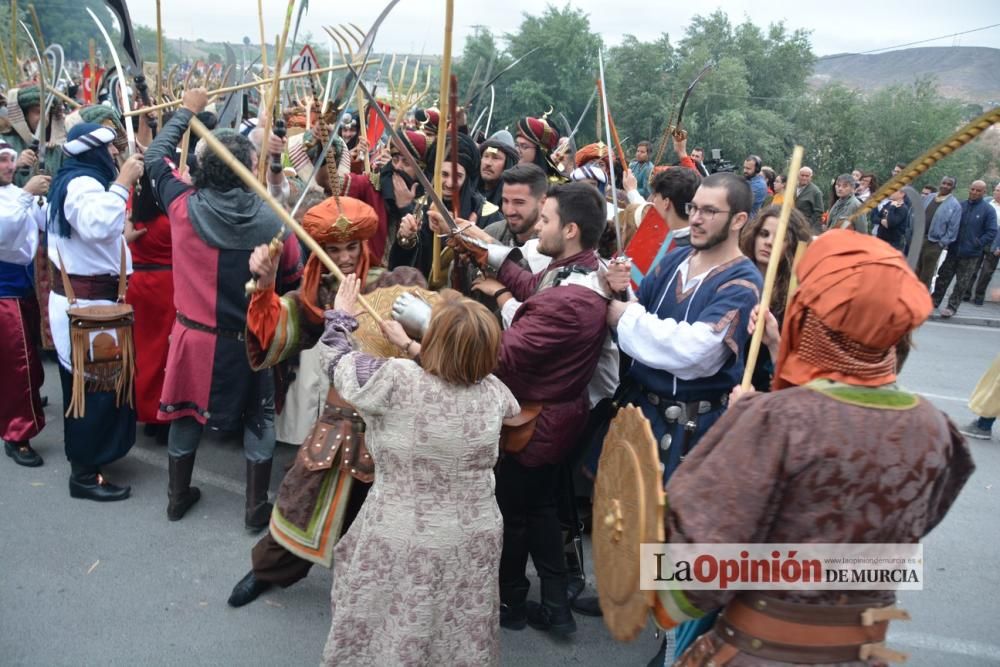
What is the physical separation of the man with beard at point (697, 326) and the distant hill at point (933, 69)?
77.5 meters

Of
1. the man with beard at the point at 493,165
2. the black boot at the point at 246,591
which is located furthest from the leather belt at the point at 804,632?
the man with beard at the point at 493,165

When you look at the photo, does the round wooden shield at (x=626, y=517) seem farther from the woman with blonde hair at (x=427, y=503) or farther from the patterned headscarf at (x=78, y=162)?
the patterned headscarf at (x=78, y=162)

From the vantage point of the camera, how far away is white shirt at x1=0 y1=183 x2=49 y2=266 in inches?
157

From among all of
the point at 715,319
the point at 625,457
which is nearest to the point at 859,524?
the point at 625,457

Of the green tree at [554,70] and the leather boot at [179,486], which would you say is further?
the green tree at [554,70]

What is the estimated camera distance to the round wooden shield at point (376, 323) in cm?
272

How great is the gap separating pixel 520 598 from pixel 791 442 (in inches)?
78.5

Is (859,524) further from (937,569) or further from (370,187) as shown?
(370,187)

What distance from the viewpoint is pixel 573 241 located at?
2.95 metres

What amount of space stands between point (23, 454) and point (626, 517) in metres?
3.89

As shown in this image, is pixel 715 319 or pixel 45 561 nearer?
pixel 715 319

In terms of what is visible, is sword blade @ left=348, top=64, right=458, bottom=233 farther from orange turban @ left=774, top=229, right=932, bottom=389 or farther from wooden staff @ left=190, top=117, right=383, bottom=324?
orange turban @ left=774, top=229, right=932, bottom=389

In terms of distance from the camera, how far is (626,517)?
186cm

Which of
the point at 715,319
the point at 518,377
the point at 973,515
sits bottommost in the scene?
the point at 973,515
